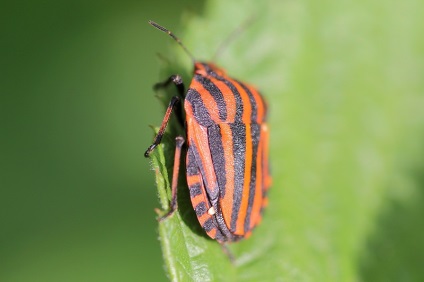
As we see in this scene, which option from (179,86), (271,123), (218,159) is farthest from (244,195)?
(271,123)

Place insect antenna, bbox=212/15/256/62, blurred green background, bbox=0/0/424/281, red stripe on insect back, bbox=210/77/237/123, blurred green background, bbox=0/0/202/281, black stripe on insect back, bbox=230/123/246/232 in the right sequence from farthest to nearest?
1. blurred green background, bbox=0/0/202/281
2. insect antenna, bbox=212/15/256/62
3. blurred green background, bbox=0/0/424/281
4. red stripe on insect back, bbox=210/77/237/123
5. black stripe on insect back, bbox=230/123/246/232

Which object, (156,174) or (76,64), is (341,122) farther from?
(76,64)

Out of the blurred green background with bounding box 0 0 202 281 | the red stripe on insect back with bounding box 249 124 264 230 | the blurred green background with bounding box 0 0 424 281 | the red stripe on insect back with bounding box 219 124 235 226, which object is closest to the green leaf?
the blurred green background with bounding box 0 0 424 281

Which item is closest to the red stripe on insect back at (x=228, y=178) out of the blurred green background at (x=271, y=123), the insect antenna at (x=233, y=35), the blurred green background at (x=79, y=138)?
the blurred green background at (x=271, y=123)

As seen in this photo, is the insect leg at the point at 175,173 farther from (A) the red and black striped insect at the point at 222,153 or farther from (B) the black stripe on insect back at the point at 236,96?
(B) the black stripe on insect back at the point at 236,96

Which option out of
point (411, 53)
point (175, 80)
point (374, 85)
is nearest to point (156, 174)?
point (175, 80)

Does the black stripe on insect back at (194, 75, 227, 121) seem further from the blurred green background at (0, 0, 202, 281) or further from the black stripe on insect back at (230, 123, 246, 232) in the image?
the blurred green background at (0, 0, 202, 281)

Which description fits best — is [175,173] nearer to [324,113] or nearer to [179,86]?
[179,86]
